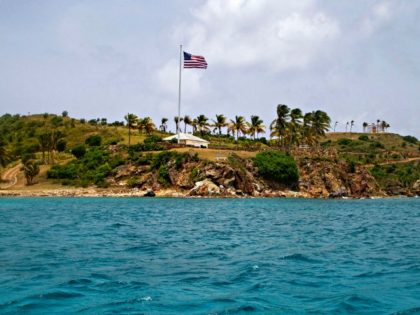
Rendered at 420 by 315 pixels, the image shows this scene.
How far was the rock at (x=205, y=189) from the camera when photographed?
9057 centimetres

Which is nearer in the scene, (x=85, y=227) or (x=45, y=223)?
(x=85, y=227)

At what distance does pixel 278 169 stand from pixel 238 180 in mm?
9715

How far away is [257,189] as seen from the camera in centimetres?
9825

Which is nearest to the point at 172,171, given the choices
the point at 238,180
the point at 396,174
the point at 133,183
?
the point at 133,183

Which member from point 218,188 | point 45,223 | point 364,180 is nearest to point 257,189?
point 218,188

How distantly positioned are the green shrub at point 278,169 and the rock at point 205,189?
45.1ft

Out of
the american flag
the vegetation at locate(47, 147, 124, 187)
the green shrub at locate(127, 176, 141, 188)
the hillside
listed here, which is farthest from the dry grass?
the american flag

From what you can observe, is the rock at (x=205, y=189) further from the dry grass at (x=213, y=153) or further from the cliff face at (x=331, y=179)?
the cliff face at (x=331, y=179)

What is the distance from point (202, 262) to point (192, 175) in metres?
73.3

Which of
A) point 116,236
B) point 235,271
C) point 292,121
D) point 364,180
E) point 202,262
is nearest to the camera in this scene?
point 235,271

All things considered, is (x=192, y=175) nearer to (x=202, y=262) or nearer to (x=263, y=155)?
(x=263, y=155)

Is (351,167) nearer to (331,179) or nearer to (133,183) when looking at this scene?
(331,179)

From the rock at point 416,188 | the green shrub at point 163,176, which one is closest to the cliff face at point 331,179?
the green shrub at point 163,176

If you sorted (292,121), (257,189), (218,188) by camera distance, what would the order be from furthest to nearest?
(292,121)
(257,189)
(218,188)
